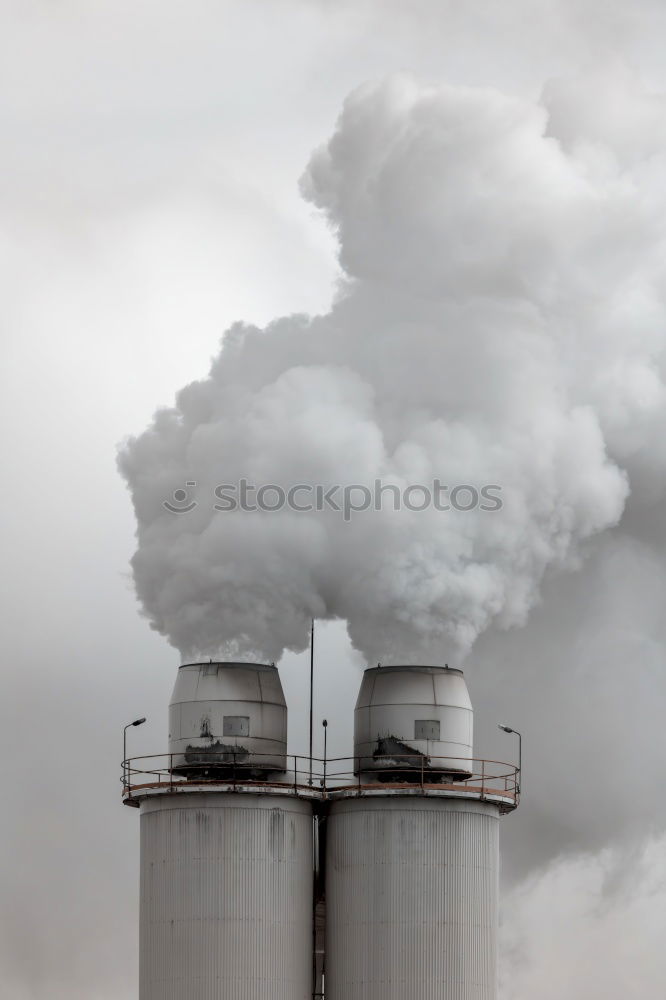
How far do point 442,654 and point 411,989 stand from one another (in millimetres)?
10623

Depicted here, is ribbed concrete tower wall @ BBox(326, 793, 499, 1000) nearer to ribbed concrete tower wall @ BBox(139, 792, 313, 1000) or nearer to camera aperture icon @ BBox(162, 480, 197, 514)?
ribbed concrete tower wall @ BBox(139, 792, 313, 1000)

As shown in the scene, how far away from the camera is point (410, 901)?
217 ft

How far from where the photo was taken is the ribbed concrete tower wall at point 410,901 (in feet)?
216

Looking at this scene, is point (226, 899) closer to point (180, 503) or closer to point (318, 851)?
point (318, 851)

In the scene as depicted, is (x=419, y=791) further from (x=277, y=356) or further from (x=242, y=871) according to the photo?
(x=277, y=356)

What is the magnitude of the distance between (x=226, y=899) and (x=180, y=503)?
42.6 feet

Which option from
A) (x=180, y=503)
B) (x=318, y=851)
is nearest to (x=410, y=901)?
(x=318, y=851)

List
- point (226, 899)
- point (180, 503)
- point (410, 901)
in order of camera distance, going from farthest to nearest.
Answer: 1. point (180, 503)
2. point (410, 901)
3. point (226, 899)

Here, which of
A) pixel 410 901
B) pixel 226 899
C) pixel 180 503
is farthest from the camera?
→ pixel 180 503

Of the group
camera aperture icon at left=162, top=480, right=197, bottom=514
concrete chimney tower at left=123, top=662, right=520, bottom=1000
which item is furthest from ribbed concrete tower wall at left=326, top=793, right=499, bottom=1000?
camera aperture icon at left=162, top=480, right=197, bottom=514

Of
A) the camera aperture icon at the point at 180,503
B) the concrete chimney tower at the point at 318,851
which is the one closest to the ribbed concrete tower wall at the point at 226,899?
the concrete chimney tower at the point at 318,851

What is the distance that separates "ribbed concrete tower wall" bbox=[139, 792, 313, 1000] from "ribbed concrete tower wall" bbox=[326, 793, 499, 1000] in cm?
116

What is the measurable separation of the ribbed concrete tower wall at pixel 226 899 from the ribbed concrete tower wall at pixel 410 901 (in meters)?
1.16

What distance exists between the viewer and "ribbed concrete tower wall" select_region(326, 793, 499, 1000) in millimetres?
65688
